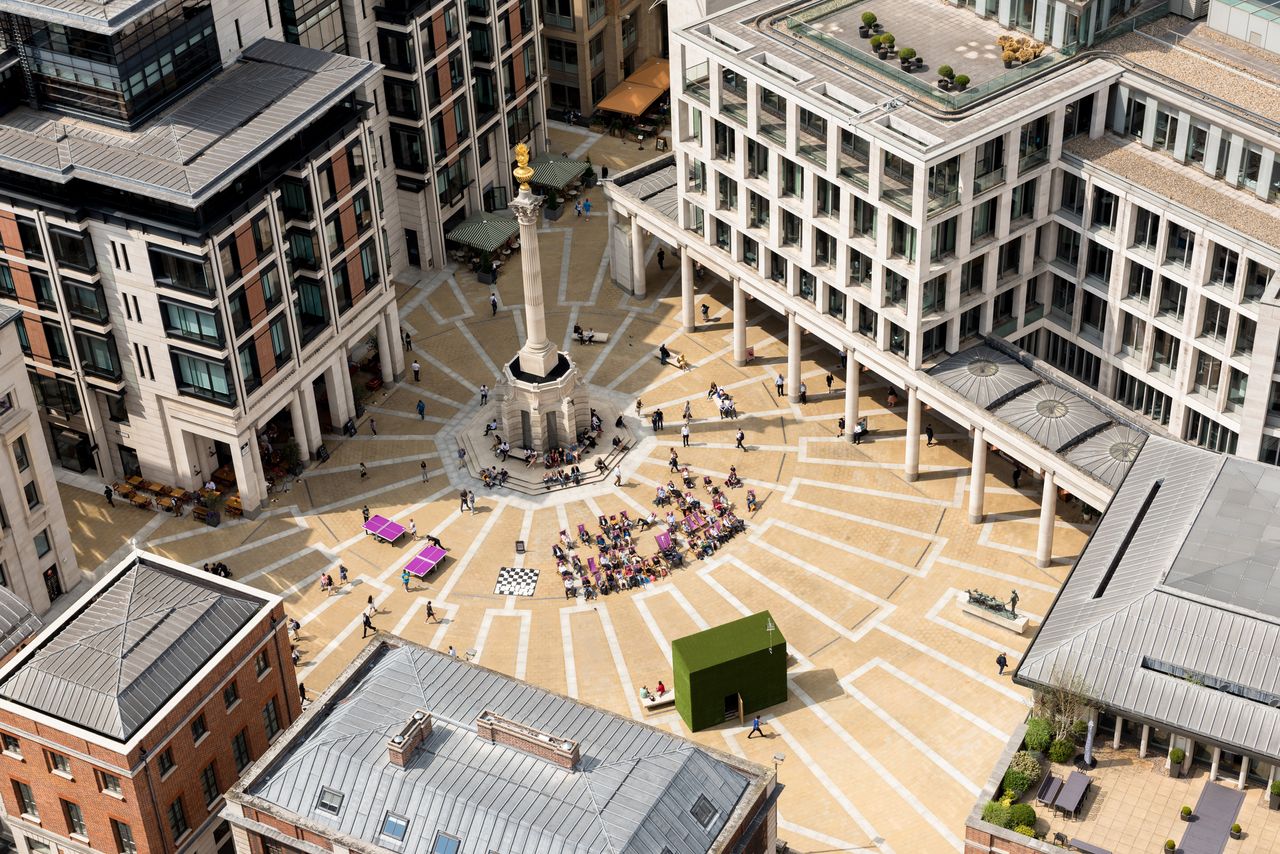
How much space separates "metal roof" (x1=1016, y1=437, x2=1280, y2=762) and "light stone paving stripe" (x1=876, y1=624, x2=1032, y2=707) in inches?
735

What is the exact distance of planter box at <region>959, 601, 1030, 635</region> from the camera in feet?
425

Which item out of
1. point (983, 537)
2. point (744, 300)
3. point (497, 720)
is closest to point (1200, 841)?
point (497, 720)

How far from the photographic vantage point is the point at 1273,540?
4146 inches

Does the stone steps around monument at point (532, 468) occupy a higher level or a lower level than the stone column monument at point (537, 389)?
lower

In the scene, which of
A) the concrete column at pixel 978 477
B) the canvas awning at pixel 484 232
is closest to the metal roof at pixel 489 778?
the concrete column at pixel 978 477

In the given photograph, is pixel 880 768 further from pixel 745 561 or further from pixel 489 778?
pixel 489 778

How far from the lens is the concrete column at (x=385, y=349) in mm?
153875

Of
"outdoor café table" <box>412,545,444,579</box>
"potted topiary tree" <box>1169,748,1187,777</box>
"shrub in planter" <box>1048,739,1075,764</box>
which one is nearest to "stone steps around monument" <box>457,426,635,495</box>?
"outdoor café table" <box>412,545,444,579</box>

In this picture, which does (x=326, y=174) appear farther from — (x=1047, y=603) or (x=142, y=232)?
(x=1047, y=603)

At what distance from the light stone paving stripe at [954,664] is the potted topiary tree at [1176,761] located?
2716cm

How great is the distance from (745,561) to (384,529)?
26.8 metres

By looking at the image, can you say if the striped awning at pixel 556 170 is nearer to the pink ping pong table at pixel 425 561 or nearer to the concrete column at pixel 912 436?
the concrete column at pixel 912 436

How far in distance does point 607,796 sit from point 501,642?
39815 mm

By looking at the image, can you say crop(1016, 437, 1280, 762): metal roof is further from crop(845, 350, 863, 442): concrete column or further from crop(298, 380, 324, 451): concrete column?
crop(298, 380, 324, 451): concrete column
